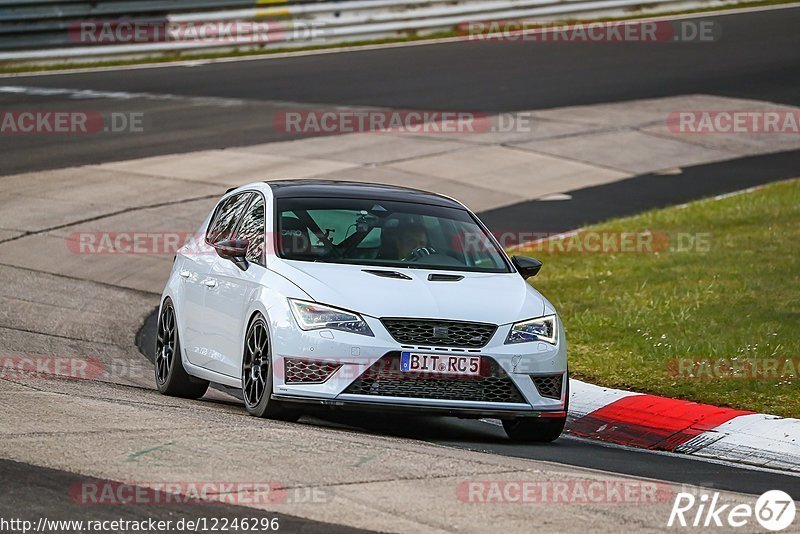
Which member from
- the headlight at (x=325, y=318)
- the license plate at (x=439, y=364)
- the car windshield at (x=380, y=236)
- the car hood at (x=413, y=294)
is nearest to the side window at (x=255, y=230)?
the car windshield at (x=380, y=236)

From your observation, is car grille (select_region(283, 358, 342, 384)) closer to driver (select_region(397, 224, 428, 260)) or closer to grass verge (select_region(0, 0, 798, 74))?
driver (select_region(397, 224, 428, 260))

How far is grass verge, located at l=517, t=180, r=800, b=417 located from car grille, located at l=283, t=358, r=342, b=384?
10.4 feet

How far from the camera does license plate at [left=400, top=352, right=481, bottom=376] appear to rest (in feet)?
29.2

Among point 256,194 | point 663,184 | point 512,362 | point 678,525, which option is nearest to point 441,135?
point 663,184

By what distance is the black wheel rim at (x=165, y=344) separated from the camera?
36.2 feet

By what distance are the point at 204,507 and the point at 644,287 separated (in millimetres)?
8991

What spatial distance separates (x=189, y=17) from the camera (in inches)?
1229

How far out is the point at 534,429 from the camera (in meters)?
9.62

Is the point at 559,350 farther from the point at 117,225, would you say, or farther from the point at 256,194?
the point at 117,225

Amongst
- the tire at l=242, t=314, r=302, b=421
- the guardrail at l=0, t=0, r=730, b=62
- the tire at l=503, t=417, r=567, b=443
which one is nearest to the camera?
the tire at l=242, t=314, r=302, b=421

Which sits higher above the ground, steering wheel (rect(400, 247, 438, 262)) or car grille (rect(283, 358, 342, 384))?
steering wheel (rect(400, 247, 438, 262))

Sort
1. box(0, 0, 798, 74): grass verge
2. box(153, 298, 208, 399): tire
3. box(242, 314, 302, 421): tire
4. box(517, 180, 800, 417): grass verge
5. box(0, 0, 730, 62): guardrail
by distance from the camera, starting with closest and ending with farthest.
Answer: box(242, 314, 302, 421): tire → box(153, 298, 208, 399): tire → box(517, 180, 800, 417): grass verge → box(0, 0, 730, 62): guardrail → box(0, 0, 798, 74): grass verge

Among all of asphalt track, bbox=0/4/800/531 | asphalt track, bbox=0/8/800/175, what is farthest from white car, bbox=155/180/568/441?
asphalt track, bbox=0/8/800/175

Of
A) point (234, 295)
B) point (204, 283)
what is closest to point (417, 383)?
point (234, 295)
